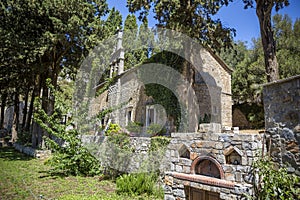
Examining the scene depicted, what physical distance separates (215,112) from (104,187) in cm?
993

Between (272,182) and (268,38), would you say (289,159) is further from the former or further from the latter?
(268,38)

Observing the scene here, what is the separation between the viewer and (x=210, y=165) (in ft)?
18.1

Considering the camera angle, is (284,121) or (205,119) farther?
(205,119)

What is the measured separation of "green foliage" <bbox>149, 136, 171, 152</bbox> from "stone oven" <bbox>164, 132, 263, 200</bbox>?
1.34 metres

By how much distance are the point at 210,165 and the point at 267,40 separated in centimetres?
781

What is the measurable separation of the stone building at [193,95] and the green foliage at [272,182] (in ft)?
25.9

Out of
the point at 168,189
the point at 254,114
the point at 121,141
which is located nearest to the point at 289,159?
the point at 168,189

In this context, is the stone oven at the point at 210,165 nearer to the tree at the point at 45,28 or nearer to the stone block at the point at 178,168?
the stone block at the point at 178,168

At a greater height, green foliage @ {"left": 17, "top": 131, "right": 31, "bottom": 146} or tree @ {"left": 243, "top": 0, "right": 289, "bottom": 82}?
tree @ {"left": 243, "top": 0, "right": 289, "bottom": 82}

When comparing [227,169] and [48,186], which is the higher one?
[227,169]

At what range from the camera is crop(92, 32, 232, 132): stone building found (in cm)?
1374

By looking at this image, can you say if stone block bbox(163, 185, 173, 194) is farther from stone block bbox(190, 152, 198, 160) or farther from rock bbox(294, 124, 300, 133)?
rock bbox(294, 124, 300, 133)

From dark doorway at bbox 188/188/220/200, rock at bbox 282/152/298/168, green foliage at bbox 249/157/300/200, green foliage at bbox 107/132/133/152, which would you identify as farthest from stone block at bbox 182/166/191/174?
green foliage at bbox 107/132/133/152

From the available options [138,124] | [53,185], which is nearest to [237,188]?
[53,185]
